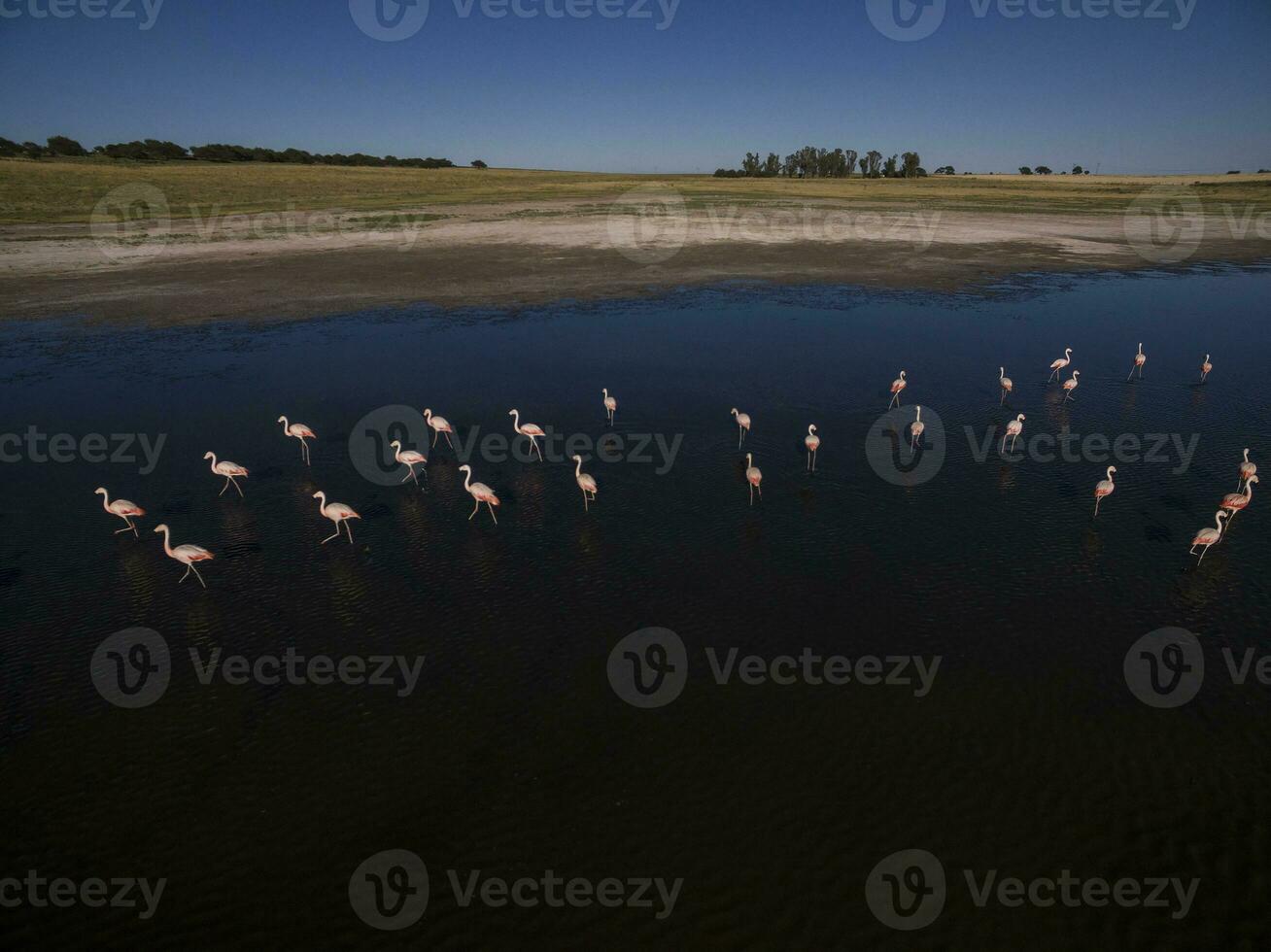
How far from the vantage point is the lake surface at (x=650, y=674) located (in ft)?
26.6

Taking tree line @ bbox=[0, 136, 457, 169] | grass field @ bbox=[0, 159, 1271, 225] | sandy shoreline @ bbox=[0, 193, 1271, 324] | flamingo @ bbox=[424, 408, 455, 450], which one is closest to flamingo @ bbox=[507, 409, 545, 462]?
flamingo @ bbox=[424, 408, 455, 450]

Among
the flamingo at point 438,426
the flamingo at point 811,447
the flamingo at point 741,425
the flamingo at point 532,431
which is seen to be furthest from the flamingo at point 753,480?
the flamingo at point 438,426

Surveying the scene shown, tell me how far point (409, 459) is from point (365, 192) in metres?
91.9

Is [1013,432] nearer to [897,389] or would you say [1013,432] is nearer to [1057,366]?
[897,389]

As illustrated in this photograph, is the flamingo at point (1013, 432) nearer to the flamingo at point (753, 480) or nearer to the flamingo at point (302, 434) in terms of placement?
the flamingo at point (753, 480)

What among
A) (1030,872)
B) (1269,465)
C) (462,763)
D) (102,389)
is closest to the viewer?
(1030,872)

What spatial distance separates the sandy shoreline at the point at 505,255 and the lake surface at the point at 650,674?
60.0 feet

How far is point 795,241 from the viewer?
184 ft

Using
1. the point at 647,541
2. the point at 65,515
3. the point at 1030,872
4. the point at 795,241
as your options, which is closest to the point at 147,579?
the point at 65,515

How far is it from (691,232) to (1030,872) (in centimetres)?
6000

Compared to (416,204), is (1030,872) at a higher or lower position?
lower

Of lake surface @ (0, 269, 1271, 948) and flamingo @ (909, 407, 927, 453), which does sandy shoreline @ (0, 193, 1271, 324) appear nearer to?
lake surface @ (0, 269, 1271, 948)

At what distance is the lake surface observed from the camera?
811 cm

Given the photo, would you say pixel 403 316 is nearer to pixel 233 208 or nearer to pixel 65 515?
pixel 65 515
